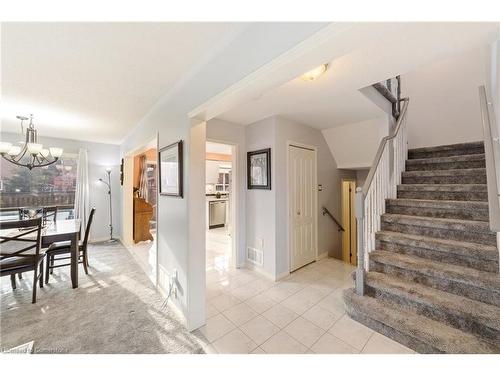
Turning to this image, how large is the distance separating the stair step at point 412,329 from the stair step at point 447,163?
A: 2.31 m

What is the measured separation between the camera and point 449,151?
3.18 m

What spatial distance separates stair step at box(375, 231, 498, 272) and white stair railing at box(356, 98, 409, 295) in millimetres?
179

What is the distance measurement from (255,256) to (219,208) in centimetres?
369

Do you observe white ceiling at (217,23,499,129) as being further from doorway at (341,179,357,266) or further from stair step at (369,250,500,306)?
doorway at (341,179,357,266)

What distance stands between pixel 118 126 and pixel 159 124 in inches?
63.0

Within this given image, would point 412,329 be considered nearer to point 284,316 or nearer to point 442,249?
point 442,249

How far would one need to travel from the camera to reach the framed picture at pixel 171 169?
6.68 ft

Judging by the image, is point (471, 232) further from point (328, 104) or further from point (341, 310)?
point (328, 104)

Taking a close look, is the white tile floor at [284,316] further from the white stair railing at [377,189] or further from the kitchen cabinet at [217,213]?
the kitchen cabinet at [217,213]

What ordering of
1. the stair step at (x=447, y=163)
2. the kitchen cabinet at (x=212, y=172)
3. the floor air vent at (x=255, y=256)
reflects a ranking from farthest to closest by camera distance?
the kitchen cabinet at (x=212, y=172)
the floor air vent at (x=255, y=256)
the stair step at (x=447, y=163)

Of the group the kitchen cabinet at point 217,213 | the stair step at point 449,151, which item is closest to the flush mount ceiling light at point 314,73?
the stair step at point 449,151

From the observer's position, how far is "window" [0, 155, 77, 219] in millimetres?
4023

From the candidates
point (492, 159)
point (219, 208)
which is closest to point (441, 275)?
point (492, 159)
